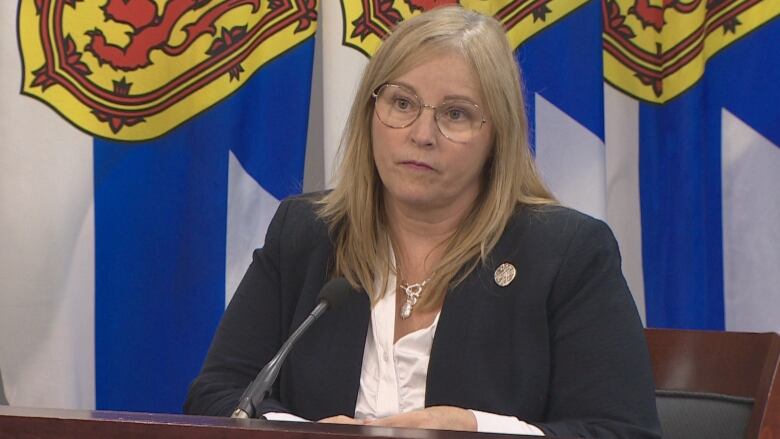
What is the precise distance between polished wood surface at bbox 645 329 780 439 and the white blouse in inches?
16.4

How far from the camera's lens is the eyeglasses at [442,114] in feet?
6.21

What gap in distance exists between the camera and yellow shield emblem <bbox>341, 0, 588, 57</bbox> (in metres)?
2.53

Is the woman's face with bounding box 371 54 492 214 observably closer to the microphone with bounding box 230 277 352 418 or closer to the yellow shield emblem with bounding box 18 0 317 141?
the microphone with bounding box 230 277 352 418

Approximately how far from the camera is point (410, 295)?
6.39ft

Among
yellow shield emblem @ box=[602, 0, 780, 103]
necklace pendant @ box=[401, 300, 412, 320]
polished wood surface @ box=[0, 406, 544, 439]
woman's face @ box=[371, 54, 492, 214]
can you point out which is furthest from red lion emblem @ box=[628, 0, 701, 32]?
polished wood surface @ box=[0, 406, 544, 439]

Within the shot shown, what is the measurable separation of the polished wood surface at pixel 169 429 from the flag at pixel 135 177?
1.47 m

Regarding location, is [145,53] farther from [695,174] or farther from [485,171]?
[695,174]

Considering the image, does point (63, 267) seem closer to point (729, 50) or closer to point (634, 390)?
point (634, 390)

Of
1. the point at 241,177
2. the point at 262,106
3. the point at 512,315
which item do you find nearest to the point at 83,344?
the point at 241,177

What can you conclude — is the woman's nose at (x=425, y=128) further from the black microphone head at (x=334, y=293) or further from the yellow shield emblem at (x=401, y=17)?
the yellow shield emblem at (x=401, y=17)

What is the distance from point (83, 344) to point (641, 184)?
1.33 metres

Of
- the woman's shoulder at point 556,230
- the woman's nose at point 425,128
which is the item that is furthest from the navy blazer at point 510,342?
the woman's nose at point 425,128

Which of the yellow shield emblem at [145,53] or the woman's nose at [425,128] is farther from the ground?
the yellow shield emblem at [145,53]

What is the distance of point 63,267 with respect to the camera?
2527 millimetres
